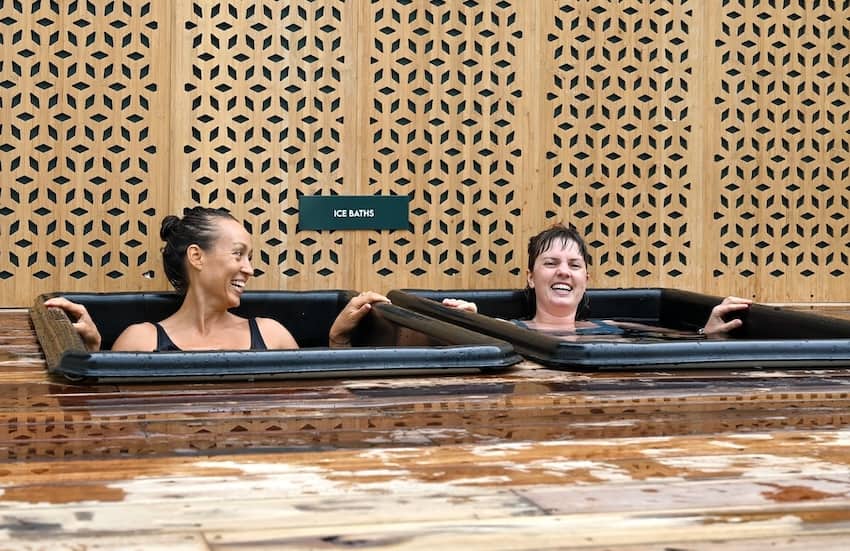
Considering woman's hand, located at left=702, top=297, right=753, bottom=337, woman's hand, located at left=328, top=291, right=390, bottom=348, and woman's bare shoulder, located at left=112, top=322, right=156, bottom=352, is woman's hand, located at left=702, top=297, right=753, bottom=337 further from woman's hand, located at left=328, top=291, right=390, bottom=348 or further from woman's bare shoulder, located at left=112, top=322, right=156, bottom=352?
woman's bare shoulder, located at left=112, top=322, right=156, bottom=352

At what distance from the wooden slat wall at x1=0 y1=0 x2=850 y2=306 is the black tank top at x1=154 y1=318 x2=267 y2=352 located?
740mm

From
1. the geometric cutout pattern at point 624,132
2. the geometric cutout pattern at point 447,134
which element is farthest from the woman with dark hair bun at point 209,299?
the geometric cutout pattern at point 624,132

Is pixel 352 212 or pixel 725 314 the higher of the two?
pixel 352 212

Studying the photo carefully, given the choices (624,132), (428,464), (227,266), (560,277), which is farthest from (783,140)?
(428,464)

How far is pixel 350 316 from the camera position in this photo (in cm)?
428

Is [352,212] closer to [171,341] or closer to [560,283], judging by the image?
[560,283]

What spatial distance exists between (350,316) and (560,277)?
36.9 inches

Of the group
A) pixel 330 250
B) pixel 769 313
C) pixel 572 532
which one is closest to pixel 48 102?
pixel 330 250

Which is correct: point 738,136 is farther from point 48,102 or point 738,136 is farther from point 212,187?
point 48,102

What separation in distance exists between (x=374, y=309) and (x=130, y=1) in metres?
1.74

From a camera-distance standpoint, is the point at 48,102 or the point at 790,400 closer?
the point at 790,400

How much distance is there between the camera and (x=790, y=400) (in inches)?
102

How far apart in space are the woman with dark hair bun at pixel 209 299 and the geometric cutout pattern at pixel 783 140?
2135 millimetres

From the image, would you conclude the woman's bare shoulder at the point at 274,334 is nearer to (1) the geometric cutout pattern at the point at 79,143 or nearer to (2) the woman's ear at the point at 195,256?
(2) the woman's ear at the point at 195,256
